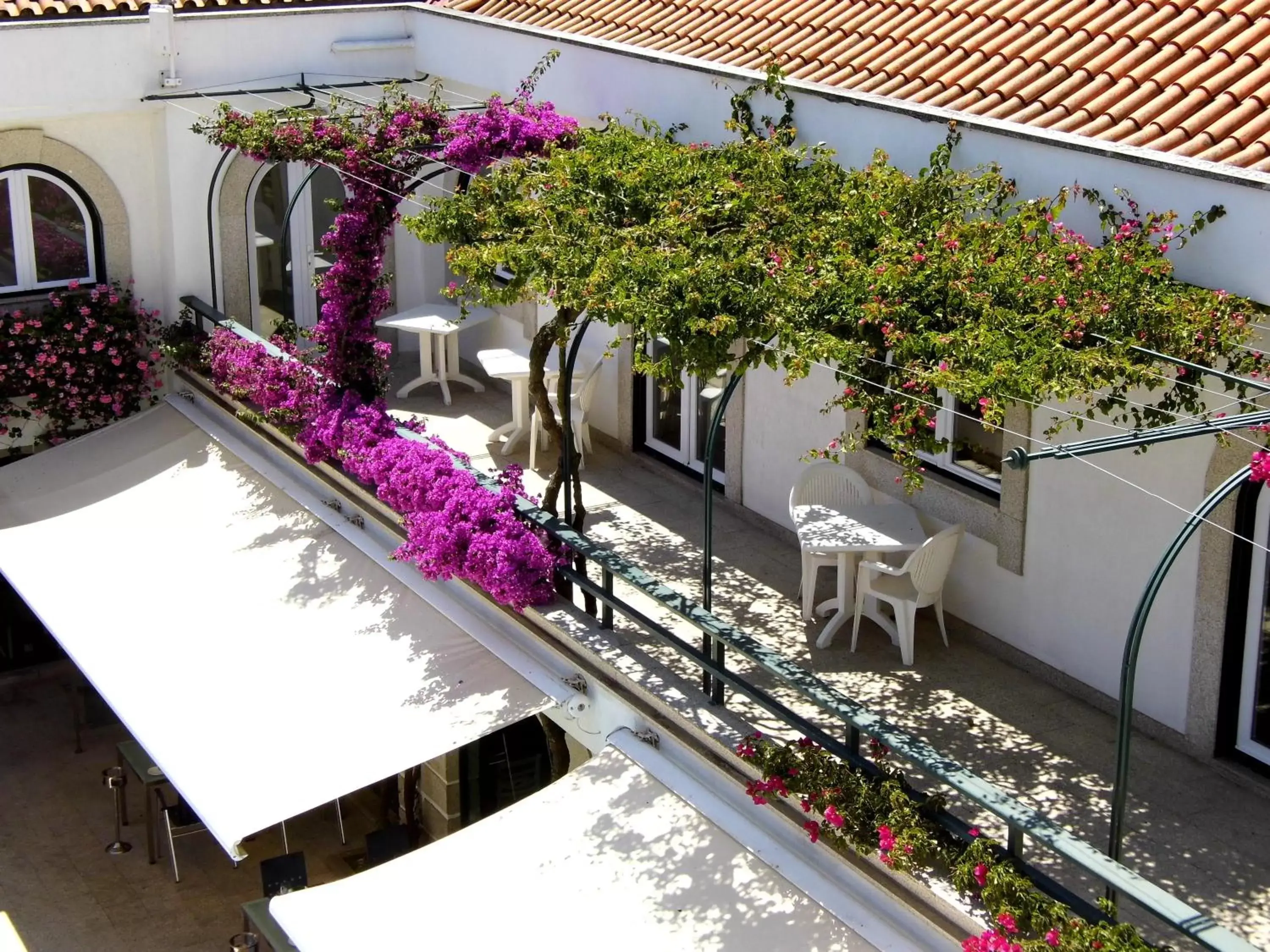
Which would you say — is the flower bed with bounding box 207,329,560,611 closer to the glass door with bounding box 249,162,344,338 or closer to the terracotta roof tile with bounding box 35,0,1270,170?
the glass door with bounding box 249,162,344,338

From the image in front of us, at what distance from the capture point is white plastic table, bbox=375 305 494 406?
64.2ft

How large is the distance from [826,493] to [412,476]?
3518 millimetres

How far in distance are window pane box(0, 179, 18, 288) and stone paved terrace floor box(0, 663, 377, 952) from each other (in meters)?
5.01

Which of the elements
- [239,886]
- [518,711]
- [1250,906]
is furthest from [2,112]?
[1250,906]

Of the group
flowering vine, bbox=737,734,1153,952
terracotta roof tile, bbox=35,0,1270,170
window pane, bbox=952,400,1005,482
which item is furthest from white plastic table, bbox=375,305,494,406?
flowering vine, bbox=737,734,1153,952

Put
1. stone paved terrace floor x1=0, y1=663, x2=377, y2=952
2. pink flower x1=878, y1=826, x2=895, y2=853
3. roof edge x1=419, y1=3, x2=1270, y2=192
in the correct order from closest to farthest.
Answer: pink flower x1=878, y1=826, x2=895, y2=853, roof edge x1=419, y1=3, x2=1270, y2=192, stone paved terrace floor x1=0, y1=663, x2=377, y2=952

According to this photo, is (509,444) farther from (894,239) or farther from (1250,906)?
(1250,906)

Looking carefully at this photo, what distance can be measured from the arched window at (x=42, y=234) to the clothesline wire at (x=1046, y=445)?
342 inches

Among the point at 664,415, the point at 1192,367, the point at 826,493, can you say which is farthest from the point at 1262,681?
the point at 664,415

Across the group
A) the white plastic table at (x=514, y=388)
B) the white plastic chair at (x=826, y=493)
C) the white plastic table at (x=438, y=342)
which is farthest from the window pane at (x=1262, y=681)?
the white plastic table at (x=438, y=342)

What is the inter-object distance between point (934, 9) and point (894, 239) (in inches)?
185

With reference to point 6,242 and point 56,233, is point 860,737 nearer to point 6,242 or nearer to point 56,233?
point 56,233

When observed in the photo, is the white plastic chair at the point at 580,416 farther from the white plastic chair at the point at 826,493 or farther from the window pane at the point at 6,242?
the window pane at the point at 6,242

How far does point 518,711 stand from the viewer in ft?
40.2
